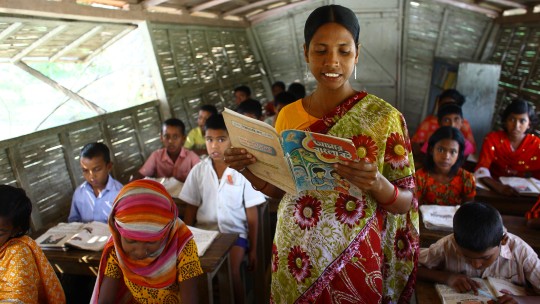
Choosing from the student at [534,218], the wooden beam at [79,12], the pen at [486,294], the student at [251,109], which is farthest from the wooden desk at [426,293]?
the wooden beam at [79,12]

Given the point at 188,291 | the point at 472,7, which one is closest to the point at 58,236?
the point at 188,291

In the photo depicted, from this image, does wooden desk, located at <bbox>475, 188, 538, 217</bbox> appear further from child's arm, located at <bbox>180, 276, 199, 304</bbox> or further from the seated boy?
child's arm, located at <bbox>180, 276, 199, 304</bbox>

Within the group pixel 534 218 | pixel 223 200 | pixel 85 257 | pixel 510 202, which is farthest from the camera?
pixel 510 202

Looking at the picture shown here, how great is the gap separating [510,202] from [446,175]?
18.1 inches

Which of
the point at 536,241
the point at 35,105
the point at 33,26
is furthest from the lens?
the point at 35,105

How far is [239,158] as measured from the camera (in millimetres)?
1297

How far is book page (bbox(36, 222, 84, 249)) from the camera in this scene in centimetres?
213

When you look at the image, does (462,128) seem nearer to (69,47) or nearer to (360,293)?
(360,293)

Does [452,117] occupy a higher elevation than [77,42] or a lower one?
lower

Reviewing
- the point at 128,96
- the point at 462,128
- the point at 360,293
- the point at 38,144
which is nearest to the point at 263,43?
the point at 128,96

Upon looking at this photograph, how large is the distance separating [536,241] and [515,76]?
4369 mm

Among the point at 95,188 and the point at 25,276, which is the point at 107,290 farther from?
the point at 95,188

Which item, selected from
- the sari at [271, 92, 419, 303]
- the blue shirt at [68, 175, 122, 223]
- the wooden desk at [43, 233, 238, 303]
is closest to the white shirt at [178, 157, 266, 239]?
the wooden desk at [43, 233, 238, 303]

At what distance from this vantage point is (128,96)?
541 centimetres
